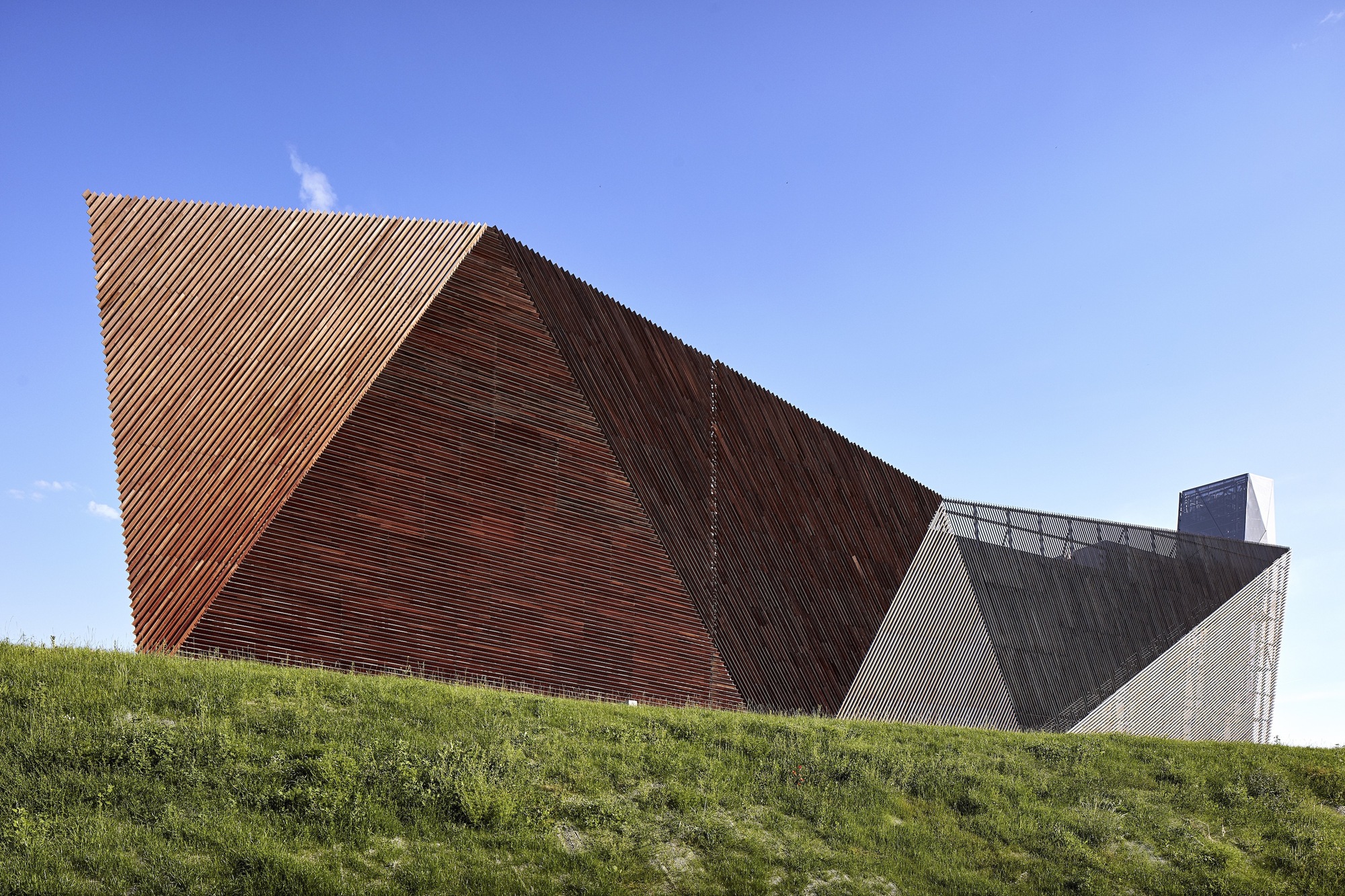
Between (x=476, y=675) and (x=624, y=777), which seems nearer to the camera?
(x=624, y=777)

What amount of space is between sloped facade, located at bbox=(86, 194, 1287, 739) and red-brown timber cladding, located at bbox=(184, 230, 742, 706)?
0.03 metres

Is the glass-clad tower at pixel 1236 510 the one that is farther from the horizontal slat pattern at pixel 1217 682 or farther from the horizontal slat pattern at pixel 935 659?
the horizontal slat pattern at pixel 935 659

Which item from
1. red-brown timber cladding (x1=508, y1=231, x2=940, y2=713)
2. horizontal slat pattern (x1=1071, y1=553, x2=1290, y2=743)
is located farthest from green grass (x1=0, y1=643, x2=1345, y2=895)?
horizontal slat pattern (x1=1071, y1=553, x2=1290, y2=743)

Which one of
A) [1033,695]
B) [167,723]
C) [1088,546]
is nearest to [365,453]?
[167,723]

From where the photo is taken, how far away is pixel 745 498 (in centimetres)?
1883

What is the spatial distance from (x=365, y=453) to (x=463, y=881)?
7.41 m

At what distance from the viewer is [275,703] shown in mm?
10242

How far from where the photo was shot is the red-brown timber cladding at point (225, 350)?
1391 centimetres

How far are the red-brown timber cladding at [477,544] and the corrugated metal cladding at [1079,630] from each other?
592 centimetres

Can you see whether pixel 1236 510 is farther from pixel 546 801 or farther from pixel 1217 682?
pixel 546 801

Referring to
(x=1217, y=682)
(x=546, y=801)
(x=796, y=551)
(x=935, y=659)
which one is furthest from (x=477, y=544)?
(x=1217, y=682)

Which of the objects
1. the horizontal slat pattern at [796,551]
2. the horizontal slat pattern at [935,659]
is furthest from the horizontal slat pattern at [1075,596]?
the horizontal slat pattern at [796,551]

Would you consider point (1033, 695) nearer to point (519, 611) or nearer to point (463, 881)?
point (519, 611)

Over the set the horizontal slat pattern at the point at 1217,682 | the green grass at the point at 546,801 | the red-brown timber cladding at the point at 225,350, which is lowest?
the green grass at the point at 546,801
